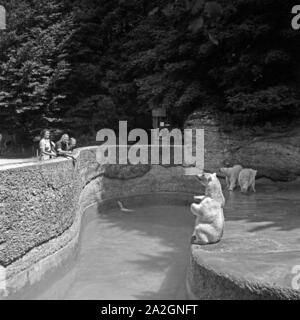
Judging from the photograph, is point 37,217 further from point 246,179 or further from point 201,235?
point 246,179

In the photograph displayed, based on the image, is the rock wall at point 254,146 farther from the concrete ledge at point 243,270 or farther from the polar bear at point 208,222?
the polar bear at point 208,222

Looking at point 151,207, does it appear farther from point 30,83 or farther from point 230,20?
point 30,83

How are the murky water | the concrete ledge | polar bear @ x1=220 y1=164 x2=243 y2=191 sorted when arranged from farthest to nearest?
polar bear @ x1=220 y1=164 x2=243 y2=191 → the murky water → the concrete ledge

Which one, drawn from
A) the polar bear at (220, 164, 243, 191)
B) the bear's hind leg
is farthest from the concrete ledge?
the polar bear at (220, 164, 243, 191)

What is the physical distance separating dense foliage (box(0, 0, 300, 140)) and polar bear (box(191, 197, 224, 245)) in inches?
398

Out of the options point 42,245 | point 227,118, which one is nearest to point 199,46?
point 227,118

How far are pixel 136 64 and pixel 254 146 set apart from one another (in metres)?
9.69

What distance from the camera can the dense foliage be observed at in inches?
714

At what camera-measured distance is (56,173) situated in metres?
9.41

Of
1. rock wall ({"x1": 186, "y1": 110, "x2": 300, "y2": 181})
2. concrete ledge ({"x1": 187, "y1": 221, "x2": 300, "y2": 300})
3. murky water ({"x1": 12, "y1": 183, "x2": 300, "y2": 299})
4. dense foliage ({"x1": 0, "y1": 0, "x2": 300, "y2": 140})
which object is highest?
dense foliage ({"x1": 0, "y1": 0, "x2": 300, "y2": 140})

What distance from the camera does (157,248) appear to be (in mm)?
11461

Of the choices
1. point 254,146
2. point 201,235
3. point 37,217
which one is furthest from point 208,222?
point 254,146

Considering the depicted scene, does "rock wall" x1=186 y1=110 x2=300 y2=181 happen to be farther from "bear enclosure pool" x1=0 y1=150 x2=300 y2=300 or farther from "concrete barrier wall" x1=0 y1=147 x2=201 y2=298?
"concrete barrier wall" x1=0 y1=147 x2=201 y2=298

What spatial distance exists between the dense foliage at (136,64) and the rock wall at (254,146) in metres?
0.67
